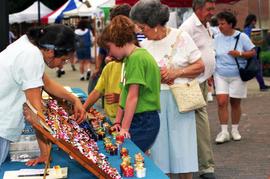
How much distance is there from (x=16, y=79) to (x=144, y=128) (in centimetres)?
120

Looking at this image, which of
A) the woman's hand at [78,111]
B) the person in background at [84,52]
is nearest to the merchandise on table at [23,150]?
the woman's hand at [78,111]

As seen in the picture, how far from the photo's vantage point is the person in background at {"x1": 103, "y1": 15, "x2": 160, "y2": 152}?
3711 millimetres

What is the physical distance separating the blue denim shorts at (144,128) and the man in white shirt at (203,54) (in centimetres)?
145

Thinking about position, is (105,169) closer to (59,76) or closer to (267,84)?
(267,84)

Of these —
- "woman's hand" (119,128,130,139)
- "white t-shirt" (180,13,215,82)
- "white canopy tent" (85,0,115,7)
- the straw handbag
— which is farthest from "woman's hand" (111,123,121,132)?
"white canopy tent" (85,0,115,7)

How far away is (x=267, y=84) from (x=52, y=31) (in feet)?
38.1

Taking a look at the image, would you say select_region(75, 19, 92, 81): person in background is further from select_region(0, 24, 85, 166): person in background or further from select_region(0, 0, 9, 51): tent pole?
select_region(0, 24, 85, 166): person in background

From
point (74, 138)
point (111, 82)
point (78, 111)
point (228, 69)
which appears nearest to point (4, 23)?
point (111, 82)

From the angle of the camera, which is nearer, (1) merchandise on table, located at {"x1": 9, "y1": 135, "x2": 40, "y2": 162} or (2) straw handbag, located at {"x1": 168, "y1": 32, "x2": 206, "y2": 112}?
(1) merchandise on table, located at {"x1": 9, "y1": 135, "x2": 40, "y2": 162}

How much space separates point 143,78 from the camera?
12.6 feet

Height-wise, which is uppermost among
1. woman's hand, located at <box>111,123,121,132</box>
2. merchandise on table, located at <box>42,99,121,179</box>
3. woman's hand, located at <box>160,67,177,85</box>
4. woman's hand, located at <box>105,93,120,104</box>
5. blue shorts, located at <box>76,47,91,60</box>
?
merchandise on table, located at <box>42,99,121,179</box>

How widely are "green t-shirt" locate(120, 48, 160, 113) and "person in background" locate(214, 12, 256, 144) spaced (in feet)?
12.0

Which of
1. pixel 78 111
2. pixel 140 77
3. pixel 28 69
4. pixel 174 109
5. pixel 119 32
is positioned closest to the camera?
pixel 28 69

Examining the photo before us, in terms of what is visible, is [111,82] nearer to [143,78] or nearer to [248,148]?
[143,78]
